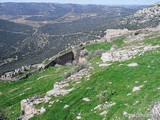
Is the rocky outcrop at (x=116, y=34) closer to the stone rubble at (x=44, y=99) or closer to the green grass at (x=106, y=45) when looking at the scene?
the green grass at (x=106, y=45)

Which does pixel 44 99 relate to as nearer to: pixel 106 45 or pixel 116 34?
pixel 106 45

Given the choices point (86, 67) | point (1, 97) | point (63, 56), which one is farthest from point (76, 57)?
point (86, 67)

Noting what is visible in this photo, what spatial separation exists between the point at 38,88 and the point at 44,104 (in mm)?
18463

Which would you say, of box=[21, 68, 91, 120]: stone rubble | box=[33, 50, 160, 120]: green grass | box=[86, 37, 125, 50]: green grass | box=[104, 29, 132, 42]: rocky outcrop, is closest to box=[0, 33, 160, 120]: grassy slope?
box=[33, 50, 160, 120]: green grass

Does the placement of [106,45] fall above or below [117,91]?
below

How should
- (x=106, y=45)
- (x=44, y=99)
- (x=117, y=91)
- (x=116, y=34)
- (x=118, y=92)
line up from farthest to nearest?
(x=116, y=34), (x=106, y=45), (x=44, y=99), (x=117, y=91), (x=118, y=92)

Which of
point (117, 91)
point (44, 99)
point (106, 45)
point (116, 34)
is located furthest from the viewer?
point (116, 34)

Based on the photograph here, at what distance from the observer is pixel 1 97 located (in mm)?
60875

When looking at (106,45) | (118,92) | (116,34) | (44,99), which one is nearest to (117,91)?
(118,92)

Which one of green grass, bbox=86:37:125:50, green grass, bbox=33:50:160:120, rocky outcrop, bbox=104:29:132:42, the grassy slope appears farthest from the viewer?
rocky outcrop, bbox=104:29:132:42

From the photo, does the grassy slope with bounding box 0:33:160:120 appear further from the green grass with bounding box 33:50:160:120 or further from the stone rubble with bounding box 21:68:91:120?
the stone rubble with bounding box 21:68:91:120

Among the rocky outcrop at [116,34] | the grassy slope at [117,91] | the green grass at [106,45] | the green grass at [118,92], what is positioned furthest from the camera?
the rocky outcrop at [116,34]

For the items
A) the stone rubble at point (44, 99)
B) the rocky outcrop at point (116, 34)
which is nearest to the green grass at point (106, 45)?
the rocky outcrop at point (116, 34)

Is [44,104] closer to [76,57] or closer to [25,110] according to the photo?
[25,110]
